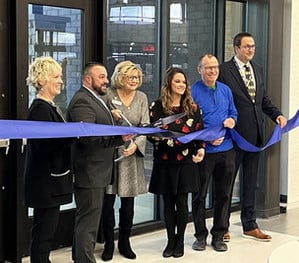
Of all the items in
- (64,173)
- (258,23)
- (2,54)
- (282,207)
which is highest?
(258,23)

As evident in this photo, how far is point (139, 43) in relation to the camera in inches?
209

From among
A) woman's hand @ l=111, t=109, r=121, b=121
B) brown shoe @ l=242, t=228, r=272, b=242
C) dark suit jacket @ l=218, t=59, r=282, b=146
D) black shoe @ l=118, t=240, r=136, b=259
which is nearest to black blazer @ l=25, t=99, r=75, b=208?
woman's hand @ l=111, t=109, r=121, b=121

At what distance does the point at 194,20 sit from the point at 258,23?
2.37ft

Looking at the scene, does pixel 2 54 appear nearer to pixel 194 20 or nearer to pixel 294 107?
pixel 194 20

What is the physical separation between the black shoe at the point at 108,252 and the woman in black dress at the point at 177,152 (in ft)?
1.54

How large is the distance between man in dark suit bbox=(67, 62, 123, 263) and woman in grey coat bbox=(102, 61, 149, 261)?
1.32 ft

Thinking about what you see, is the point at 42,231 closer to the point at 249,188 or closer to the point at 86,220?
the point at 86,220

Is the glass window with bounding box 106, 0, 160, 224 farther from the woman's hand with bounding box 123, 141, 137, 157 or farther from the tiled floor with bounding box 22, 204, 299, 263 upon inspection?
the woman's hand with bounding box 123, 141, 137, 157

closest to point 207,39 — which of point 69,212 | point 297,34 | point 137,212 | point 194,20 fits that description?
point 194,20

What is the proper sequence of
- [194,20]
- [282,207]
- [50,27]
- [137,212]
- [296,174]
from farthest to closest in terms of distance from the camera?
[296,174] < [282,207] < [194,20] < [137,212] < [50,27]

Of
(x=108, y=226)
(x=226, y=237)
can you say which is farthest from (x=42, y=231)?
(x=226, y=237)

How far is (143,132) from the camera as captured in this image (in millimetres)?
3896

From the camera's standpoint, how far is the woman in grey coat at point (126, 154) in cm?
429

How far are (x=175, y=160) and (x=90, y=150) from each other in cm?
85
